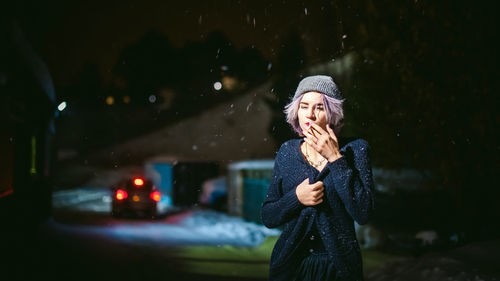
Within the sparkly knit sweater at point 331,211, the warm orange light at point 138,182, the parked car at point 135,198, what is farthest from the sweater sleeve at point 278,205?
the warm orange light at point 138,182

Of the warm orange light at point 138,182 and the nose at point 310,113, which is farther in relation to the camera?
the warm orange light at point 138,182

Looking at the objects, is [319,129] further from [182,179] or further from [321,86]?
[182,179]

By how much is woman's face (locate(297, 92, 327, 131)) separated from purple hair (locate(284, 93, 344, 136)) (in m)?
0.02

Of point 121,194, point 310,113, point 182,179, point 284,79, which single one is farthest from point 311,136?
point 284,79

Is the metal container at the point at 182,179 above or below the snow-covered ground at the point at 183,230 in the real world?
above

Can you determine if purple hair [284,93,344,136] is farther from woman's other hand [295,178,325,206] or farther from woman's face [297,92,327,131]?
woman's other hand [295,178,325,206]

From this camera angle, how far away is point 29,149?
11.7 metres

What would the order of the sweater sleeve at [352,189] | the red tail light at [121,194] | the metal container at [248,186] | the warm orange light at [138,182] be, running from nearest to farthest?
1. the sweater sleeve at [352,189]
2. the metal container at [248,186]
3. the red tail light at [121,194]
4. the warm orange light at [138,182]

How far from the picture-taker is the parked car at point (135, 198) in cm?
1838

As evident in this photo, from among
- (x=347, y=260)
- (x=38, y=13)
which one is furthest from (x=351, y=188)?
(x=38, y=13)

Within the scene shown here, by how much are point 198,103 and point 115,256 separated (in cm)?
4568

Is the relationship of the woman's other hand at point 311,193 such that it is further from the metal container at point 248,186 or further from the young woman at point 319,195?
the metal container at point 248,186

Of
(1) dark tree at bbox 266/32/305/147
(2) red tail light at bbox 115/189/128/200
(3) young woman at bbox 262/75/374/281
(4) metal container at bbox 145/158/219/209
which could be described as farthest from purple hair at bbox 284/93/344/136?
(1) dark tree at bbox 266/32/305/147

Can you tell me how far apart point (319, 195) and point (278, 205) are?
28 centimetres
